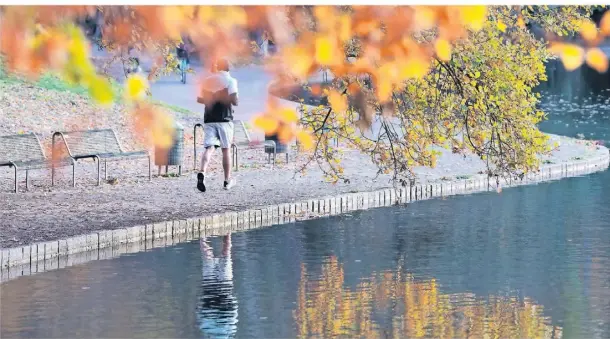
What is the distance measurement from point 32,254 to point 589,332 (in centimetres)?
526

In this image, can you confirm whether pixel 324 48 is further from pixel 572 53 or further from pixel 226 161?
pixel 226 161

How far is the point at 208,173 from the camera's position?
20391 millimetres

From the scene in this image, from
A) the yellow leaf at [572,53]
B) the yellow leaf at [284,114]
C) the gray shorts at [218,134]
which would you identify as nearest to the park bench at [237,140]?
the gray shorts at [218,134]

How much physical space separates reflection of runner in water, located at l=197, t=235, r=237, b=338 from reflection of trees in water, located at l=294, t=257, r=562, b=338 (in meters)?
0.47

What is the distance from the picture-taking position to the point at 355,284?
1174 cm

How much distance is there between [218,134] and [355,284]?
5.95 m

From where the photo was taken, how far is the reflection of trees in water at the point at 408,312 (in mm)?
9742

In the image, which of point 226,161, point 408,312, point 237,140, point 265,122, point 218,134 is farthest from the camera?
point 237,140

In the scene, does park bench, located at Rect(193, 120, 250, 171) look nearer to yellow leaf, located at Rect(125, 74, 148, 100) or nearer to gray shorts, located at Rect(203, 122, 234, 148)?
gray shorts, located at Rect(203, 122, 234, 148)

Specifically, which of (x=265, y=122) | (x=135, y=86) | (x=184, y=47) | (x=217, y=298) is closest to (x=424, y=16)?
(x=135, y=86)

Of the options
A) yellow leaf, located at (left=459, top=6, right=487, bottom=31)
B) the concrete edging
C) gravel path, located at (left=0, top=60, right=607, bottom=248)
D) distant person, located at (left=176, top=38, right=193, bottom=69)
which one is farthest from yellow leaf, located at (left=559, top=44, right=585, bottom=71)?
the concrete edging

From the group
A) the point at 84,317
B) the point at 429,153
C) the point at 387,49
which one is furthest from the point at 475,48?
the point at 387,49

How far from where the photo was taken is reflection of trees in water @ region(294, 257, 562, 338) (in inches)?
384

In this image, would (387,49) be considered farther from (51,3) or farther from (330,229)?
(330,229)
